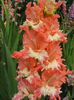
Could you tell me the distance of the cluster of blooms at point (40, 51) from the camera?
6.65 ft

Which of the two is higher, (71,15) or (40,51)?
(40,51)

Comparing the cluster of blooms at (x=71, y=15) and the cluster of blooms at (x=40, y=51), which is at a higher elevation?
the cluster of blooms at (x=40, y=51)

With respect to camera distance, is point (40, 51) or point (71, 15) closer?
point (40, 51)

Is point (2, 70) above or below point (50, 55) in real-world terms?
below

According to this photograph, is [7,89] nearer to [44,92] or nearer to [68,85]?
[68,85]

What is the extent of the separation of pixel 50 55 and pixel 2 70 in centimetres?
76

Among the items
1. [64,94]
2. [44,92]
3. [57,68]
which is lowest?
[64,94]

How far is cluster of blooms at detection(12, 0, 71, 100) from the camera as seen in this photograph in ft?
6.65

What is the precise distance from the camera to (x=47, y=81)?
7.12 feet

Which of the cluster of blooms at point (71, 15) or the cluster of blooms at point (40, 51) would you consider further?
the cluster of blooms at point (71, 15)

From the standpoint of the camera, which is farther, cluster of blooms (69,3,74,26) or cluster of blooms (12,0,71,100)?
cluster of blooms (69,3,74,26)

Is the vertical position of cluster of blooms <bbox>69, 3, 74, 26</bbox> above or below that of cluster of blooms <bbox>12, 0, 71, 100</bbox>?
below

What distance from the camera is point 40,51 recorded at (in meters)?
2.06

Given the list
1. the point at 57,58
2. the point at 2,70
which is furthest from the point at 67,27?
the point at 57,58
